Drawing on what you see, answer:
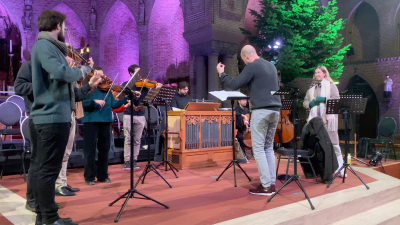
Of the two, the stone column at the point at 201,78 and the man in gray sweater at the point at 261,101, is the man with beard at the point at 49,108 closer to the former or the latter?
the man in gray sweater at the point at 261,101

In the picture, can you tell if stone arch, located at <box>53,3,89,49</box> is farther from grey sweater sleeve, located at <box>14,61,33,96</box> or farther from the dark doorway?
the dark doorway

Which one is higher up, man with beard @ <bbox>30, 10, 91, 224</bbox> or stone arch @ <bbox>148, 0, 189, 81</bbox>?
stone arch @ <bbox>148, 0, 189, 81</bbox>

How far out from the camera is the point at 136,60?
52.0 ft

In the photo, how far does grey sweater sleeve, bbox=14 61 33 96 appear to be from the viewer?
311 cm

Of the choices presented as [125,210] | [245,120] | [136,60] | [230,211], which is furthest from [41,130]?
[136,60]

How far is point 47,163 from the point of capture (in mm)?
2594

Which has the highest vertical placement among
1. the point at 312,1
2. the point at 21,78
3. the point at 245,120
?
the point at 312,1

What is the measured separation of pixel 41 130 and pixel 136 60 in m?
13.7

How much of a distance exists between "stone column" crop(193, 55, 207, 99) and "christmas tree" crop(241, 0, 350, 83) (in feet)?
8.10

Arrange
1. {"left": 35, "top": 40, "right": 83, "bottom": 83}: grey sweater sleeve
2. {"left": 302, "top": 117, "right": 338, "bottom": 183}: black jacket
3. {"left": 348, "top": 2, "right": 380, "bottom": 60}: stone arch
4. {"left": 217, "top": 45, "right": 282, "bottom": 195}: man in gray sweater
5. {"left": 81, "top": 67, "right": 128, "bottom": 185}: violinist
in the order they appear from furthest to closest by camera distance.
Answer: {"left": 348, "top": 2, "right": 380, "bottom": 60}: stone arch
{"left": 302, "top": 117, "right": 338, "bottom": 183}: black jacket
{"left": 81, "top": 67, "right": 128, "bottom": 185}: violinist
{"left": 217, "top": 45, "right": 282, "bottom": 195}: man in gray sweater
{"left": 35, "top": 40, "right": 83, "bottom": 83}: grey sweater sleeve

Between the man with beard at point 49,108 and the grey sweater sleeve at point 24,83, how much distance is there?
534mm

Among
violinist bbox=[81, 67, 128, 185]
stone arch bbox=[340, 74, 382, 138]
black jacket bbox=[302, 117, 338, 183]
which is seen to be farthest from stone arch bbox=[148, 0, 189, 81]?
stone arch bbox=[340, 74, 382, 138]

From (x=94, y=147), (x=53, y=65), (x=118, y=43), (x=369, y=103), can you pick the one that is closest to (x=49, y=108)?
(x=53, y=65)

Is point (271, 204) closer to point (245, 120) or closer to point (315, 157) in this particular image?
point (315, 157)
